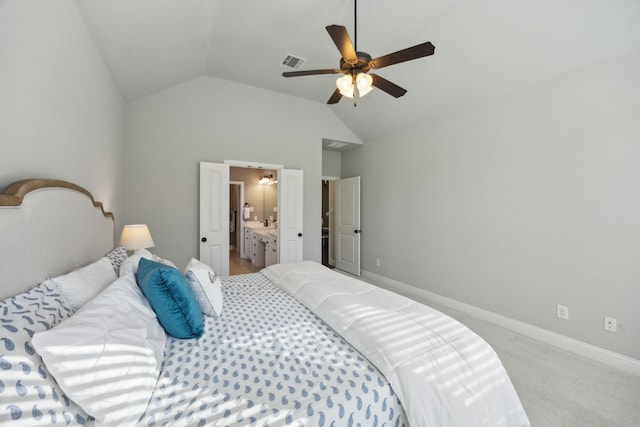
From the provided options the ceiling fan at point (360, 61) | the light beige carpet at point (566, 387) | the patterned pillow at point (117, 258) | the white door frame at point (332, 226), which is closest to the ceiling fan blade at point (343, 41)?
the ceiling fan at point (360, 61)

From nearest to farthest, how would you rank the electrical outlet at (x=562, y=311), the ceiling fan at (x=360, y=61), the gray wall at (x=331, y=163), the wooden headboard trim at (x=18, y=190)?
the wooden headboard trim at (x=18, y=190), the ceiling fan at (x=360, y=61), the electrical outlet at (x=562, y=311), the gray wall at (x=331, y=163)

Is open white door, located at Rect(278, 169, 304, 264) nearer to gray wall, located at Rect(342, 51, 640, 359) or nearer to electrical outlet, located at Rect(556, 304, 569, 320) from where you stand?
gray wall, located at Rect(342, 51, 640, 359)

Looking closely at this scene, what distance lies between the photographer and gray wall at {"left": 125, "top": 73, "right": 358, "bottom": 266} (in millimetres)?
3406

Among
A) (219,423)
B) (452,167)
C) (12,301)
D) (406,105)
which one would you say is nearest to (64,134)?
(12,301)

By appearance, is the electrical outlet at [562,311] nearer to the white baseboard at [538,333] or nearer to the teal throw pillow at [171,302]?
the white baseboard at [538,333]

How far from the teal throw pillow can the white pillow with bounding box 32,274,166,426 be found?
20cm

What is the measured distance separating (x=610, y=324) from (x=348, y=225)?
374 centimetres

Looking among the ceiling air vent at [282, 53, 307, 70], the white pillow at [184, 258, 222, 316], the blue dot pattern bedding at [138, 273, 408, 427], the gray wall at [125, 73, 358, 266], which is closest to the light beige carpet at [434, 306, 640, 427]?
the blue dot pattern bedding at [138, 273, 408, 427]

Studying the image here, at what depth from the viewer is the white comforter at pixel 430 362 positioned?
1.08 metres

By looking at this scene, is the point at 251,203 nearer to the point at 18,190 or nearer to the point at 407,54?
the point at 407,54

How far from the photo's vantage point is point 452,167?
3576 millimetres

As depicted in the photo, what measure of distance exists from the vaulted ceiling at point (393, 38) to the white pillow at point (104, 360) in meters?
2.13

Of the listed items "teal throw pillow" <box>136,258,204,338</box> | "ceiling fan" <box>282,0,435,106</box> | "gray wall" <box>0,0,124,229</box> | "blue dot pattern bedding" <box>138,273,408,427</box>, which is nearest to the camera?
"blue dot pattern bedding" <box>138,273,408,427</box>

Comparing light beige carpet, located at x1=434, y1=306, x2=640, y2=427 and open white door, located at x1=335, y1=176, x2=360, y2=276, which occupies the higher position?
open white door, located at x1=335, y1=176, x2=360, y2=276
